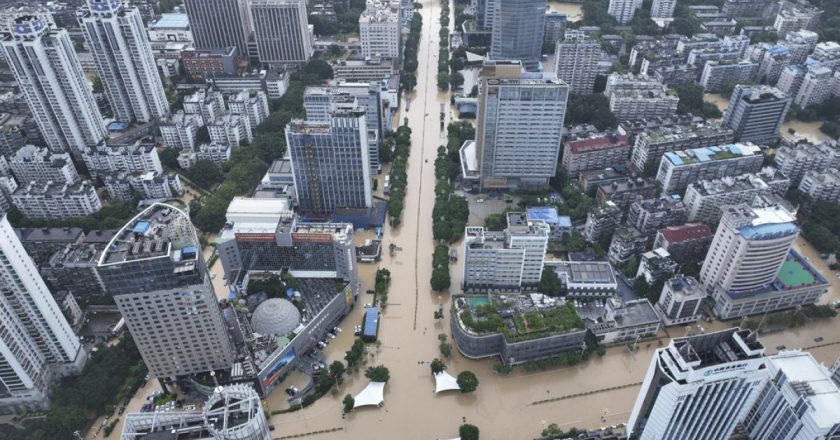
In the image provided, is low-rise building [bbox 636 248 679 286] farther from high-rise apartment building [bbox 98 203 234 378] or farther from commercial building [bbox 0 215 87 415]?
commercial building [bbox 0 215 87 415]

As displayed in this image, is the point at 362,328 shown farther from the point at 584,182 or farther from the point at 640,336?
the point at 584,182

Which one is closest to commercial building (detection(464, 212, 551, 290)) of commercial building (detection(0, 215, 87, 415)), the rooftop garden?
the rooftop garden

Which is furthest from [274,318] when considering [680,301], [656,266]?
[656,266]

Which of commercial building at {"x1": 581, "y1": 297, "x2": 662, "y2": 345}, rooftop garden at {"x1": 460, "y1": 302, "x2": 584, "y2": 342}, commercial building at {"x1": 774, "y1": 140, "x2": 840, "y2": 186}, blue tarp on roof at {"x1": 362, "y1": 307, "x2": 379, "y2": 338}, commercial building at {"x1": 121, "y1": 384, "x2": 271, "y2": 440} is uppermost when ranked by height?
commercial building at {"x1": 121, "y1": 384, "x2": 271, "y2": 440}

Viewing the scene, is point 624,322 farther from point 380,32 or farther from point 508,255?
point 380,32

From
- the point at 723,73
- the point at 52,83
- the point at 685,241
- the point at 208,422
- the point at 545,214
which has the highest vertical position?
the point at 52,83

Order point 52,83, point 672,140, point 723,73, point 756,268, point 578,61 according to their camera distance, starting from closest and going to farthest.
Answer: point 756,268 < point 52,83 < point 672,140 < point 578,61 < point 723,73

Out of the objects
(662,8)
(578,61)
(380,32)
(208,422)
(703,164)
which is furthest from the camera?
(662,8)
